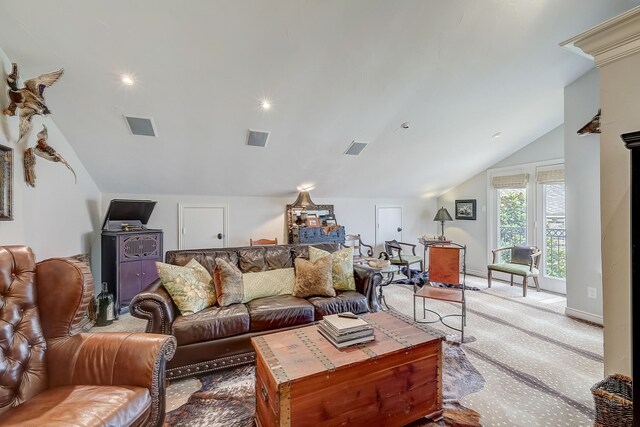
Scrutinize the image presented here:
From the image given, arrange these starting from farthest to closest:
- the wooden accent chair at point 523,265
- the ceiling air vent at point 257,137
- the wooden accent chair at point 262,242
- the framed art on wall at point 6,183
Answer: the wooden accent chair at point 262,242 < the wooden accent chair at point 523,265 < the ceiling air vent at point 257,137 < the framed art on wall at point 6,183

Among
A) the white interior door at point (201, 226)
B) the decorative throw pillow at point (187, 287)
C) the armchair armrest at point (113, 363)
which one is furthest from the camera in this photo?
the white interior door at point (201, 226)

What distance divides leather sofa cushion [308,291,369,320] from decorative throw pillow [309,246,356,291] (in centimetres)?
10

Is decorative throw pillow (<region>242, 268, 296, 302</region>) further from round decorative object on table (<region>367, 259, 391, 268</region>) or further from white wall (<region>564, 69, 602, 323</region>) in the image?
white wall (<region>564, 69, 602, 323</region>)

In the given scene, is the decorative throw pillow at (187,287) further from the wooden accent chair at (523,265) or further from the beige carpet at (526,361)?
the wooden accent chair at (523,265)

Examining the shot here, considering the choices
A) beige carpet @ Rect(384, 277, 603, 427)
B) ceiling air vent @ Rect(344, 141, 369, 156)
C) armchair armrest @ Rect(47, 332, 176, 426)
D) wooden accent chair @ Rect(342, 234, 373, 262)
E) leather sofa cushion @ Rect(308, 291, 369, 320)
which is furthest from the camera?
wooden accent chair @ Rect(342, 234, 373, 262)

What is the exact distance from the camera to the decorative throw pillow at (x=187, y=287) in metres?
2.34

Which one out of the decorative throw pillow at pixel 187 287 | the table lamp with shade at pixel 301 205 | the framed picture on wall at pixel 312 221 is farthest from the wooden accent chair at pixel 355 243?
the decorative throw pillow at pixel 187 287

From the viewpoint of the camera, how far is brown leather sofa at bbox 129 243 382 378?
215cm

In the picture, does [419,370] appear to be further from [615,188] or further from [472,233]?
[472,233]

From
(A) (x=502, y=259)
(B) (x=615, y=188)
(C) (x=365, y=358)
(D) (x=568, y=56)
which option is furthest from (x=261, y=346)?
(A) (x=502, y=259)

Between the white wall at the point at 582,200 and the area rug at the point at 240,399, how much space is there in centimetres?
215

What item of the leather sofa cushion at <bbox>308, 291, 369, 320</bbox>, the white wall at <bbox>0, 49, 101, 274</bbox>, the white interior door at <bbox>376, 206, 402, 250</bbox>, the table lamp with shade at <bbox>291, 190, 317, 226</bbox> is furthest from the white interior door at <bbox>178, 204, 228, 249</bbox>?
the white interior door at <bbox>376, 206, 402, 250</bbox>

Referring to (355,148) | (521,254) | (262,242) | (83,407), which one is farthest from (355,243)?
(83,407)

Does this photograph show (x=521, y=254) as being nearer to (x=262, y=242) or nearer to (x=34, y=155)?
(x=262, y=242)
